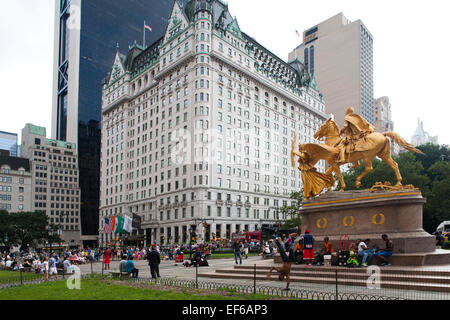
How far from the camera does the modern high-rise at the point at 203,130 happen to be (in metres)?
75.9

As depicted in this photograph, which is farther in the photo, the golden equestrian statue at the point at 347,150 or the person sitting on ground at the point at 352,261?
the golden equestrian statue at the point at 347,150

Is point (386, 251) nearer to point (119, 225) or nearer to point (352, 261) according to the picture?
point (352, 261)

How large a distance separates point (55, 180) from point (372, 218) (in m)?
133

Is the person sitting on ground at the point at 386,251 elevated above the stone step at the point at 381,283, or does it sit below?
above

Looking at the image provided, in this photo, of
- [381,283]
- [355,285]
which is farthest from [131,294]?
[381,283]

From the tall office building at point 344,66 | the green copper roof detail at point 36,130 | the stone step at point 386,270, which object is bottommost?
the stone step at point 386,270

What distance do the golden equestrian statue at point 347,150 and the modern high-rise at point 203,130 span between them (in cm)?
4282

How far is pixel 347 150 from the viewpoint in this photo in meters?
22.6

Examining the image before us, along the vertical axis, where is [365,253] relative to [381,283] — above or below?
above

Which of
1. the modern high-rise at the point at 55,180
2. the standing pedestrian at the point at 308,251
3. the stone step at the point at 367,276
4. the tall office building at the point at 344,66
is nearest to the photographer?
the stone step at the point at 367,276

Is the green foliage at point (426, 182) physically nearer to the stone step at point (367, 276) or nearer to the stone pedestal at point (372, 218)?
the stone pedestal at point (372, 218)

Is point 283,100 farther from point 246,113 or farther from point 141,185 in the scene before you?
point 141,185

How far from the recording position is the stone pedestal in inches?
724

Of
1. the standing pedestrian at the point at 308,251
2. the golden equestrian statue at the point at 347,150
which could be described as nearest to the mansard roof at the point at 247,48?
the golden equestrian statue at the point at 347,150
